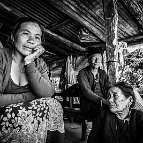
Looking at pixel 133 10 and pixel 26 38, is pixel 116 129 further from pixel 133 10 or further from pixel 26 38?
pixel 133 10

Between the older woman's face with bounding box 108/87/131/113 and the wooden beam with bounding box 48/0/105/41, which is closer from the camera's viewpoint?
the older woman's face with bounding box 108/87/131/113

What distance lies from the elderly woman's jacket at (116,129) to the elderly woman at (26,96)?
0.63 m

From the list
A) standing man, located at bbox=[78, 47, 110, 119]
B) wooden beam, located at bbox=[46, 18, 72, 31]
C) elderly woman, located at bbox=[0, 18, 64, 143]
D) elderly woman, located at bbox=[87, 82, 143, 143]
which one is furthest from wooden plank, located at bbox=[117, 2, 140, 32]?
elderly woman, located at bbox=[0, 18, 64, 143]

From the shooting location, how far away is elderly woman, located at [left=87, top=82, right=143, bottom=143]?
169cm

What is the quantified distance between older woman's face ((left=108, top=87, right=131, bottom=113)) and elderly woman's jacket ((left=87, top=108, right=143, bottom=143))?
0.35 ft

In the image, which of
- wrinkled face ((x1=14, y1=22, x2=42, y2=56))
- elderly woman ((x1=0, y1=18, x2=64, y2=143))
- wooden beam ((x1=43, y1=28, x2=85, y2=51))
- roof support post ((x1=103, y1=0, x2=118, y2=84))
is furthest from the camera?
wooden beam ((x1=43, y1=28, x2=85, y2=51))

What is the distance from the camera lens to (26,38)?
1.66 meters

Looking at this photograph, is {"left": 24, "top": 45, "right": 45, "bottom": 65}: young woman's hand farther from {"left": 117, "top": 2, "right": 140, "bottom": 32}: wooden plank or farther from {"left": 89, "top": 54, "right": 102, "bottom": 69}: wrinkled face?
{"left": 117, "top": 2, "right": 140, "bottom": 32}: wooden plank

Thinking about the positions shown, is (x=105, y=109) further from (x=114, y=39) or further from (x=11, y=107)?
(x=114, y=39)

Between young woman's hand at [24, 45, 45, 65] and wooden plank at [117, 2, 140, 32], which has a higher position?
wooden plank at [117, 2, 140, 32]

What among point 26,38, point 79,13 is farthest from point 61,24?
point 26,38

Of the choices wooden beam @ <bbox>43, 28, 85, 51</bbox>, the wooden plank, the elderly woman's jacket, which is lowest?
the elderly woman's jacket

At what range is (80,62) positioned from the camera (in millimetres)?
8578

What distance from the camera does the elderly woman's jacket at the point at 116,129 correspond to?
1.67 metres
